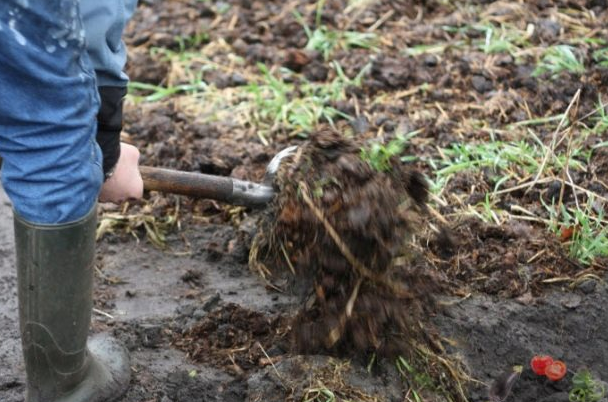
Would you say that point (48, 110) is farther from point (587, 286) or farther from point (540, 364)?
point (587, 286)

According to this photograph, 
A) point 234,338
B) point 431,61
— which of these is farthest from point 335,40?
point 234,338

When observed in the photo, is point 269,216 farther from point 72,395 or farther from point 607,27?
point 607,27

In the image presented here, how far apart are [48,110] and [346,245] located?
3.16 feet

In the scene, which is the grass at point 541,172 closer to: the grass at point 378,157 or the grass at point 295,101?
the grass at point 295,101

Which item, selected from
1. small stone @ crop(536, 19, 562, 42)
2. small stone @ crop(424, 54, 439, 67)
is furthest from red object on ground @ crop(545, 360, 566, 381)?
small stone @ crop(536, 19, 562, 42)

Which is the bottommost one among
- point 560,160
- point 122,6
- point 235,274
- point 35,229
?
point 235,274

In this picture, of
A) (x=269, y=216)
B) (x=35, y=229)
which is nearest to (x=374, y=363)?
(x=269, y=216)

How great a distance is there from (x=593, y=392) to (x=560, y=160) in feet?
4.07

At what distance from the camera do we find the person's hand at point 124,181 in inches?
115

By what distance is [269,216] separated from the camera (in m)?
3.16

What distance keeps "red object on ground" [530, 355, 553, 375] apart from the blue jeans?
1.42 meters

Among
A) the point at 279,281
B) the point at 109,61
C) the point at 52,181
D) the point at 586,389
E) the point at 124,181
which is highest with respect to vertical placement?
the point at 109,61

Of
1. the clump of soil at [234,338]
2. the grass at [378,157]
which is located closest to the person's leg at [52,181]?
the clump of soil at [234,338]

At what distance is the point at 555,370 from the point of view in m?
3.19
